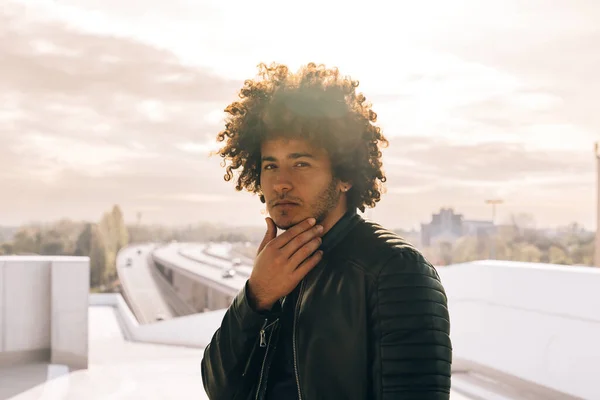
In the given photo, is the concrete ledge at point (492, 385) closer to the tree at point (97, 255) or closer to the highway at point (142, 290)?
the highway at point (142, 290)

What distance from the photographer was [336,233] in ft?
4.53

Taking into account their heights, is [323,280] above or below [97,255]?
above

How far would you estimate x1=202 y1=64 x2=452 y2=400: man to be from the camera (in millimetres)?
1178

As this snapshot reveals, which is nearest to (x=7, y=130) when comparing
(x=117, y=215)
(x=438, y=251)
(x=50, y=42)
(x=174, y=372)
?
(x=50, y=42)

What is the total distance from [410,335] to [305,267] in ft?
0.86

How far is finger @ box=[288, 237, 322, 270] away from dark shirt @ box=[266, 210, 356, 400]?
55 millimetres

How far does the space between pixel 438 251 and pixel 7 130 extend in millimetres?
70496

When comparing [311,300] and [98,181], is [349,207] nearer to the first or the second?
[311,300]

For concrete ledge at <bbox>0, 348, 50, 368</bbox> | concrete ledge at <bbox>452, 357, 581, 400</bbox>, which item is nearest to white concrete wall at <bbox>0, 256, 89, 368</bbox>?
concrete ledge at <bbox>0, 348, 50, 368</bbox>

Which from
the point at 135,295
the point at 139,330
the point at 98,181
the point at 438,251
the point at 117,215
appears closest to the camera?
the point at 139,330

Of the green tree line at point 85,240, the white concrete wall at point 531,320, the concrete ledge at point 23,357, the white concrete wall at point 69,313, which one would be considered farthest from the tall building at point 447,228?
the concrete ledge at point 23,357

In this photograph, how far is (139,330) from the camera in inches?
523

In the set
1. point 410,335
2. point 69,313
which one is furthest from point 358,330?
point 69,313

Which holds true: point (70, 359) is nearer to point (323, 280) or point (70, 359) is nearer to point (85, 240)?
point (323, 280)
